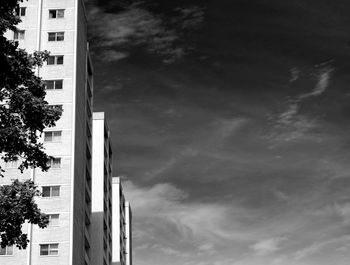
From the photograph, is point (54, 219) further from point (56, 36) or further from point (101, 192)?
point (101, 192)

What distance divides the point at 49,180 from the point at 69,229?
6.06m

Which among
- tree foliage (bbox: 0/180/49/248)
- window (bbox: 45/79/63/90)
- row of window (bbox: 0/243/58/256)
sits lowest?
tree foliage (bbox: 0/180/49/248)

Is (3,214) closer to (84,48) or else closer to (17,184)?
(17,184)

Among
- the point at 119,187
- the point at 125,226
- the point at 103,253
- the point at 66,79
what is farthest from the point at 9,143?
the point at 125,226

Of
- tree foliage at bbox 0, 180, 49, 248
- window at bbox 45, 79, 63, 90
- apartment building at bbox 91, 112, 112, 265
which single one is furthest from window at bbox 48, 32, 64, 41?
tree foliage at bbox 0, 180, 49, 248

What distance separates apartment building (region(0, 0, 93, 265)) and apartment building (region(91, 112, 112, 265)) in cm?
929

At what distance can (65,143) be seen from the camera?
68.4m

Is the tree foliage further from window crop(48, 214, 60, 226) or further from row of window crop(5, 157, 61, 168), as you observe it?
row of window crop(5, 157, 61, 168)

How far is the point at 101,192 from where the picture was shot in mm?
90875

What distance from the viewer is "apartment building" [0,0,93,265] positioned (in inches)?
2506

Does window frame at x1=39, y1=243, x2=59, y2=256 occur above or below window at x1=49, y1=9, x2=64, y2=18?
below

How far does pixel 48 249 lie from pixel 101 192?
27.8m

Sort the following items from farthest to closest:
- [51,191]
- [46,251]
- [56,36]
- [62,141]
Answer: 1. [56,36]
2. [62,141]
3. [51,191]
4. [46,251]

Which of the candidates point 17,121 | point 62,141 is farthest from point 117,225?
point 17,121
